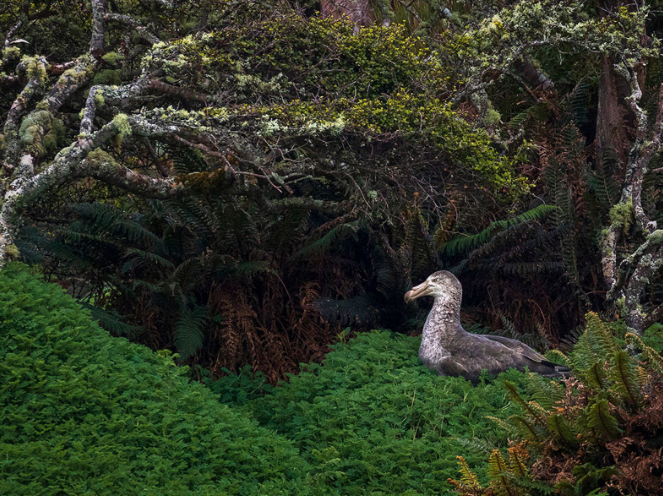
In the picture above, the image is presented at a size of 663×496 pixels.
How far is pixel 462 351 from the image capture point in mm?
7398

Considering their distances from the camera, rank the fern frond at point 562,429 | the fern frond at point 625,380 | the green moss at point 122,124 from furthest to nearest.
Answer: the green moss at point 122,124 → the fern frond at point 562,429 → the fern frond at point 625,380

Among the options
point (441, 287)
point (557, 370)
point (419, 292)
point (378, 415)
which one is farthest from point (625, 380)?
point (419, 292)

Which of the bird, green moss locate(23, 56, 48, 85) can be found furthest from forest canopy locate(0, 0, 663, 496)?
the bird

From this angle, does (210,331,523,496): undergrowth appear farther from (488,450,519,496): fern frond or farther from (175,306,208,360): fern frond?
(175,306,208,360): fern frond

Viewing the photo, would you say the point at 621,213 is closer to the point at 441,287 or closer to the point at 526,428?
the point at 441,287

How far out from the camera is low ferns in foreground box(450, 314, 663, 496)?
3580mm

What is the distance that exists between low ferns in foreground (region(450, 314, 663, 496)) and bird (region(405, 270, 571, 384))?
273cm

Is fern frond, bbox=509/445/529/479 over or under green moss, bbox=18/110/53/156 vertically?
under

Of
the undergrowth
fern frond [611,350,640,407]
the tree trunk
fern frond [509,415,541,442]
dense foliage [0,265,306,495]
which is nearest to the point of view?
fern frond [611,350,640,407]

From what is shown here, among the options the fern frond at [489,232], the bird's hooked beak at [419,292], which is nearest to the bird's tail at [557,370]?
the bird's hooked beak at [419,292]

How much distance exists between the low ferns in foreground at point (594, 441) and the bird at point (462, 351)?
107 inches

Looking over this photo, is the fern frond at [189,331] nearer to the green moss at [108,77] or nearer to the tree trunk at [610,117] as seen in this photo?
the green moss at [108,77]

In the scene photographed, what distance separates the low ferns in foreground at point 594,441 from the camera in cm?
358

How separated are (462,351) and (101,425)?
12.3ft
